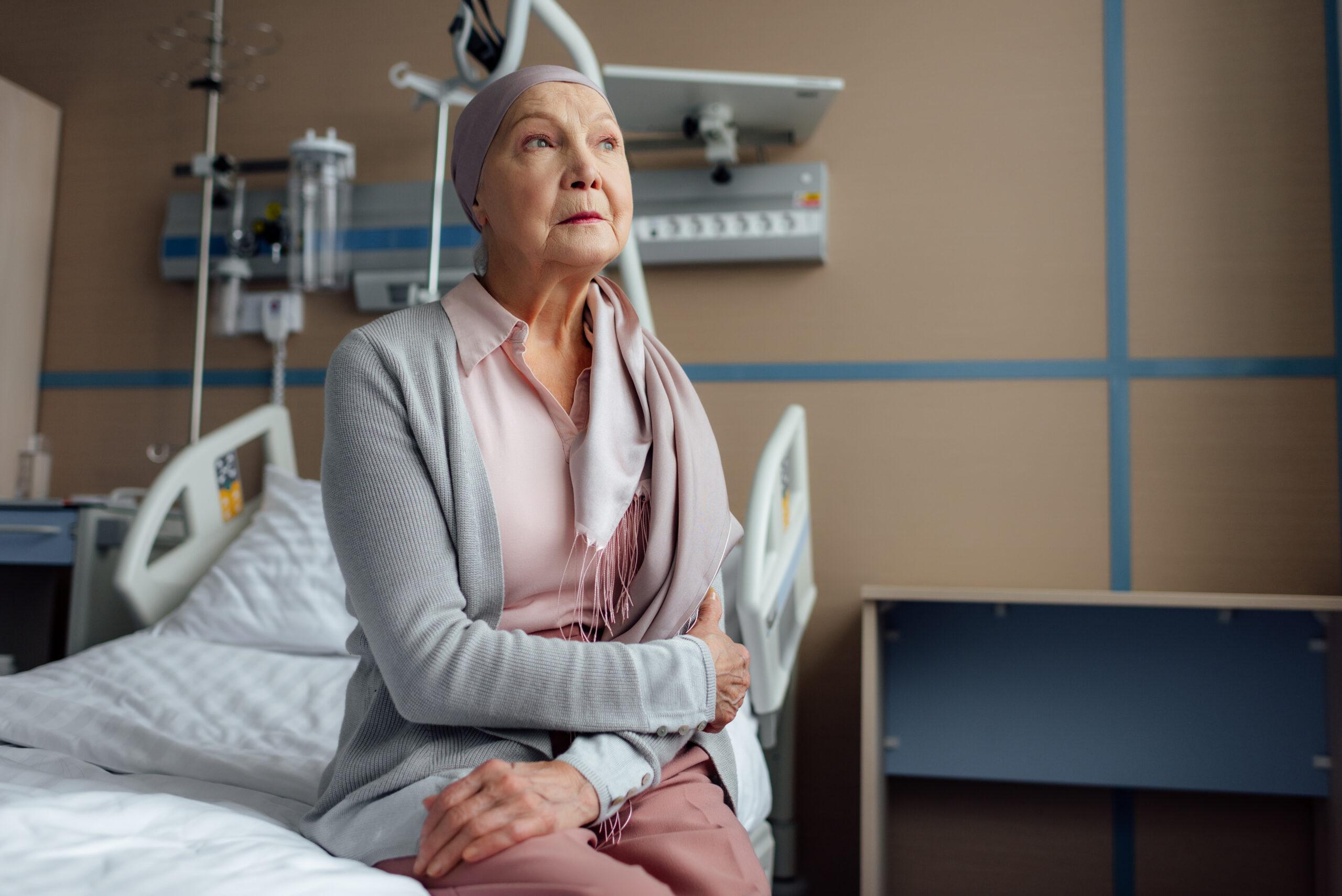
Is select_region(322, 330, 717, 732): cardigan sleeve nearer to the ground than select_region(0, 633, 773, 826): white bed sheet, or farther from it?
farther from it

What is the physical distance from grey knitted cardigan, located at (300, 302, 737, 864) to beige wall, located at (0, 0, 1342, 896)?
1.73 meters

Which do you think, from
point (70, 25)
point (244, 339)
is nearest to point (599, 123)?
point (244, 339)

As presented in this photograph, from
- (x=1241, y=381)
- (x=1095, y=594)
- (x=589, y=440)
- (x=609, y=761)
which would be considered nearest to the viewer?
(x=609, y=761)

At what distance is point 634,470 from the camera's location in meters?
1.21

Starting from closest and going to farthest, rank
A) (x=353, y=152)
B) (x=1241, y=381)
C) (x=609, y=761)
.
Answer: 1. (x=609, y=761)
2. (x=1241, y=381)
3. (x=353, y=152)

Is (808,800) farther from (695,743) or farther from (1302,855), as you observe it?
(695,743)

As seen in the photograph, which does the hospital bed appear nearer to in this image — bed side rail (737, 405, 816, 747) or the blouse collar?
bed side rail (737, 405, 816, 747)

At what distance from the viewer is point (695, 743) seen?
47.1 inches

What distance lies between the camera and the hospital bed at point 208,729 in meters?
0.87

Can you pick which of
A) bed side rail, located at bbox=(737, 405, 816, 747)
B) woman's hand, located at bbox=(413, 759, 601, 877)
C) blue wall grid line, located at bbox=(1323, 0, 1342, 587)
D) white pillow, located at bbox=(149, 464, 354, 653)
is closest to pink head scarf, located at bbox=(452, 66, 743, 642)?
woman's hand, located at bbox=(413, 759, 601, 877)

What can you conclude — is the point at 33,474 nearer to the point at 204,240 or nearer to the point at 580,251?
the point at 204,240

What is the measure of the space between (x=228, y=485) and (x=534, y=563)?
176cm

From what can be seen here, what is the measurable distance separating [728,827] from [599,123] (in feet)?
2.63

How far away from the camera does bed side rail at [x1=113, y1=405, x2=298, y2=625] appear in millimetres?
2287
